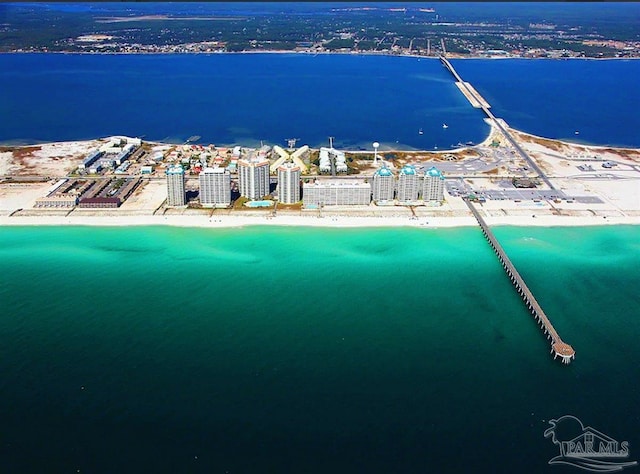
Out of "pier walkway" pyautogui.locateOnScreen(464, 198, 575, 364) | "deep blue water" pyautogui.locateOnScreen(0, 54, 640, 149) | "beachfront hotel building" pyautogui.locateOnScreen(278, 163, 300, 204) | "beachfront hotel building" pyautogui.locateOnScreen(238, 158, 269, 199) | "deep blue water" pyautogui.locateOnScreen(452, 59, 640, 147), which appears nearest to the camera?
"pier walkway" pyautogui.locateOnScreen(464, 198, 575, 364)

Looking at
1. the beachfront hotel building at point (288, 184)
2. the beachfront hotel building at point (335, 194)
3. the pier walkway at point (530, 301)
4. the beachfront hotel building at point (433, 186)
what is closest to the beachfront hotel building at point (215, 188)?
the beachfront hotel building at point (288, 184)

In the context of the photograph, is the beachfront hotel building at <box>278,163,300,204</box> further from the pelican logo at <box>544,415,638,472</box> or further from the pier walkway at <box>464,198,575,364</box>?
the pelican logo at <box>544,415,638,472</box>

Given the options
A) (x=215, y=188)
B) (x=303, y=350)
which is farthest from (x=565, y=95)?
(x=303, y=350)

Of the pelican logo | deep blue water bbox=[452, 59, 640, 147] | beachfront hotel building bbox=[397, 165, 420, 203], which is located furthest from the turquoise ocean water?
deep blue water bbox=[452, 59, 640, 147]

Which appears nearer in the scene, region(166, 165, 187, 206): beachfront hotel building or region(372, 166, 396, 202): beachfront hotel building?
region(166, 165, 187, 206): beachfront hotel building

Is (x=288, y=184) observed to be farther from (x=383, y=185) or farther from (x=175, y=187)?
(x=175, y=187)

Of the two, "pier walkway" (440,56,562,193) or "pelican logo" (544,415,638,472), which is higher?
"pier walkway" (440,56,562,193)

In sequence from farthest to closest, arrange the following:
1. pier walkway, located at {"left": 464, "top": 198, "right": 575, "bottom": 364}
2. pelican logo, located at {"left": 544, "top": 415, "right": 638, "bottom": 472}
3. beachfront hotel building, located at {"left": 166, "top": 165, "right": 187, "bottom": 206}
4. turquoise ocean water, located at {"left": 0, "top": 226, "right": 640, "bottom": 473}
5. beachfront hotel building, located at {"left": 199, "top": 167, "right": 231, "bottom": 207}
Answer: beachfront hotel building, located at {"left": 199, "top": 167, "right": 231, "bottom": 207} < beachfront hotel building, located at {"left": 166, "top": 165, "right": 187, "bottom": 206} < pier walkway, located at {"left": 464, "top": 198, "right": 575, "bottom": 364} < turquoise ocean water, located at {"left": 0, "top": 226, "right": 640, "bottom": 473} < pelican logo, located at {"left": 544, "top": 415, "right": 638, "bottom": 472}

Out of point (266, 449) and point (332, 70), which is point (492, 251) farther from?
point (332, 70)
